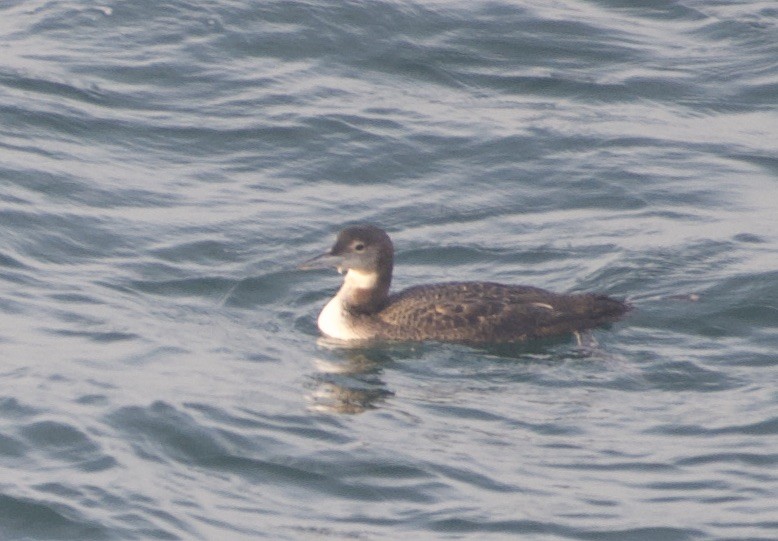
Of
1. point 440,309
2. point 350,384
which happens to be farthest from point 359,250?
point 350,384

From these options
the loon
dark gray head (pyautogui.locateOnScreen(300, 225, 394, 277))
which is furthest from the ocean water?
dark gray head (pyautogui.locateOnScreen(300, 225, 394, 277))

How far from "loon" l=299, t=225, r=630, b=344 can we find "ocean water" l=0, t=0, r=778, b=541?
0.13 meters

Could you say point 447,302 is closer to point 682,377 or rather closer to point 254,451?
point 682,377

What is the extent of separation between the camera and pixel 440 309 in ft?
40.7

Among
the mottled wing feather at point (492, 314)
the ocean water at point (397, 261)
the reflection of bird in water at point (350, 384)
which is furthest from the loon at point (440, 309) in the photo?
A: the reflection of bird in water at point (350, 384)

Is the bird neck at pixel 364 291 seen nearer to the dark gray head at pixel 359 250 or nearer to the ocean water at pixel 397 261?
the dark gray head at pixel 359 250

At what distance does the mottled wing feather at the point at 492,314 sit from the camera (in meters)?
12.4

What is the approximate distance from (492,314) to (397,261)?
191 cm

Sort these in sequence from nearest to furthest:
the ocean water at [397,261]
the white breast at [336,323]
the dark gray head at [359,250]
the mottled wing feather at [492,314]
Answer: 1. the ocean water at [397,261]
2. the mottled wing feather at [492,314]
3. the white breast at [336,323]
4. the dark gray head at [359,250]

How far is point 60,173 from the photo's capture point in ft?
49.7

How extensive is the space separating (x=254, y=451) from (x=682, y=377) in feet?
9.77

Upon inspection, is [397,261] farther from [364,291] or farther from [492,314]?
[492,314]

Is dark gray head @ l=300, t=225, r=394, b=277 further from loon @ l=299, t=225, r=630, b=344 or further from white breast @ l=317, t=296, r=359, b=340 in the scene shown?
white breast @ l=317, t=296, r=359, b=340

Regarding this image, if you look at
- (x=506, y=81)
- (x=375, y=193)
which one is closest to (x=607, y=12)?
(x=506, y=81)
